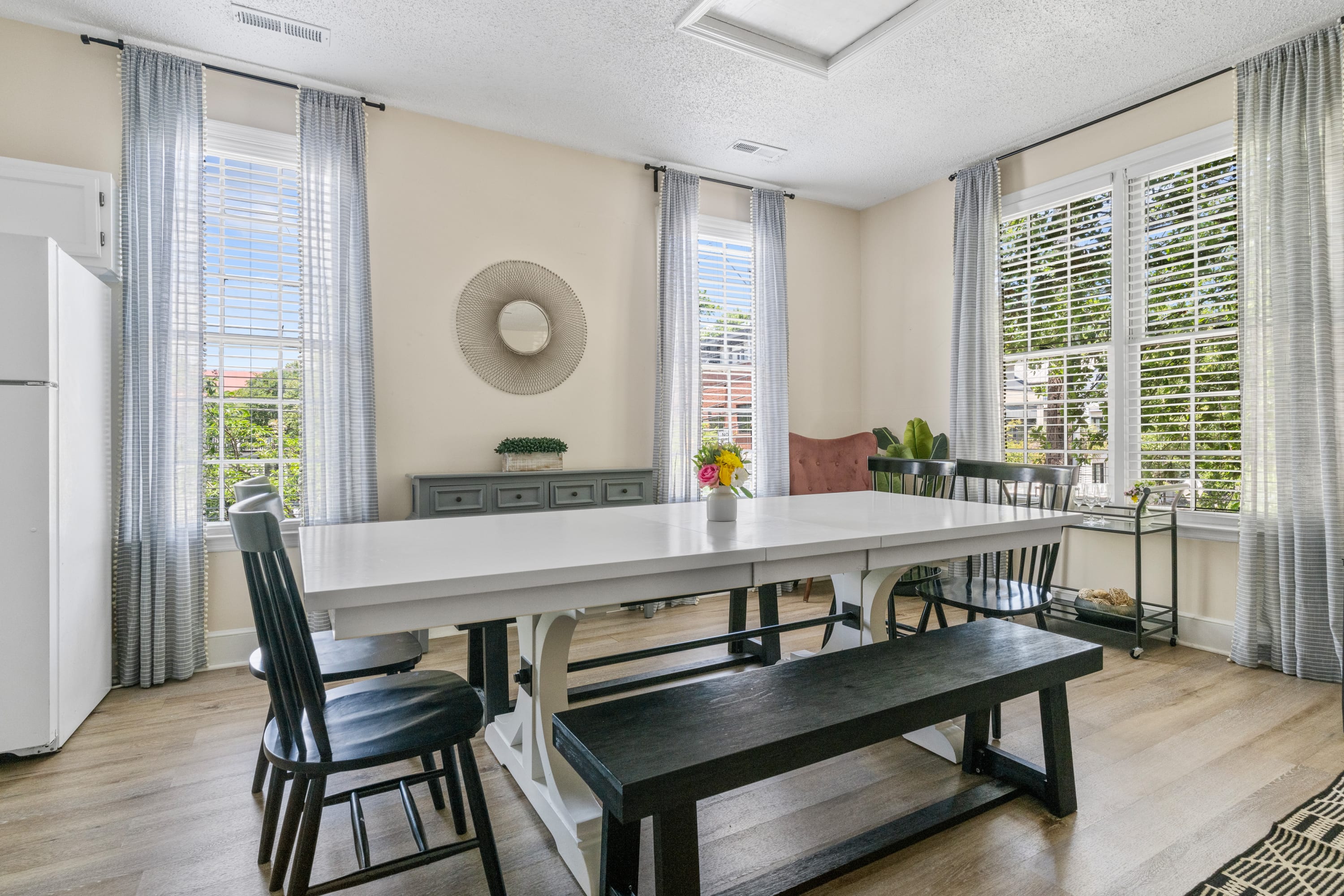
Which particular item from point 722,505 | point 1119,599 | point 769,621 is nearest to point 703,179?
point 769,621

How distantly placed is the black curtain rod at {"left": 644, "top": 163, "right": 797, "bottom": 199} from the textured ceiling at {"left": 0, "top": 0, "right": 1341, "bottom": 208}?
165 millimetres

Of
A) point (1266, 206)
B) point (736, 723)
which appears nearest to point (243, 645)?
point (736, 723)

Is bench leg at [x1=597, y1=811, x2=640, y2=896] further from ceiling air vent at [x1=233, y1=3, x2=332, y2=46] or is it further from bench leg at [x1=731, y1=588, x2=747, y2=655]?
ceiling air vent at [x1=233, y1=3, x2=332, y2=46]

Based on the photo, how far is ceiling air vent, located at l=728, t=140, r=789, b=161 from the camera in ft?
14.1

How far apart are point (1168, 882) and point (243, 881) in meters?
2.31

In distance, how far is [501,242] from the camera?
4.22 meters

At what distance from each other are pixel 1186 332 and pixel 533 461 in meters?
3.71

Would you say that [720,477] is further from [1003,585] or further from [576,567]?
[1003,585]

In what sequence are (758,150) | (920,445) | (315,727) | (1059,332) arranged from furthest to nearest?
(920,445), (758,150), (1059,332), (315,727)

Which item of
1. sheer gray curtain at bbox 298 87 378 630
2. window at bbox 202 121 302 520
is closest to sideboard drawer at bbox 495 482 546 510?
sheer gray curtain at bbox 298 87 378 630

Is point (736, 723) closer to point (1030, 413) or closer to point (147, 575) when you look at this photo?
point (147, 575)

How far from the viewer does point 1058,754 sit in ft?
6.47

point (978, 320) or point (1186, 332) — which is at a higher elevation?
point (978, 320)

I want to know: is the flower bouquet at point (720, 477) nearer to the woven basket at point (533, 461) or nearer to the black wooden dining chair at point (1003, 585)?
the black wooden dining chair at point (1003, 585)
